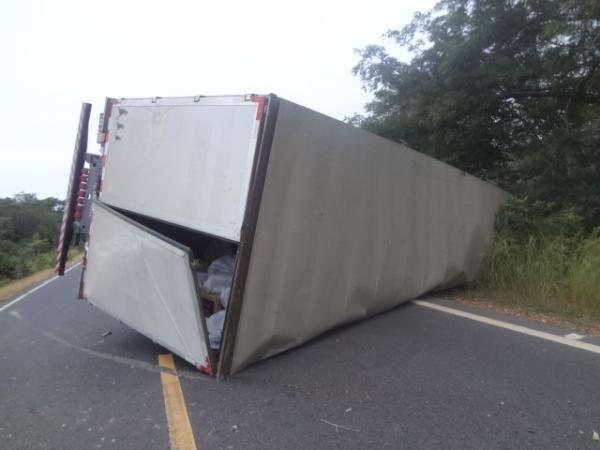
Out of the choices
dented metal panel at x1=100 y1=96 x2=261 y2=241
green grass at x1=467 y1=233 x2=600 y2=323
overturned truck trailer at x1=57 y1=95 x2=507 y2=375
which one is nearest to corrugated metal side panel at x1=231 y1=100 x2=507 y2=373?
overturned truck trailer at x1=57 y1=95 x2=507 y2=375

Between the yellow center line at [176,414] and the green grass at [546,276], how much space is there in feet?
13.2

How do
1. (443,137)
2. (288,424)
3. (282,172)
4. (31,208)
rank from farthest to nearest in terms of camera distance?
1. (31,208)
2. (443,137)
3. (282,172)
4. (288,424)

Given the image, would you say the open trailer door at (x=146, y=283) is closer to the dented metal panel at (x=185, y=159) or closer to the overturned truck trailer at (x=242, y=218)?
the overturned truck trailer at (x=242, y=218)

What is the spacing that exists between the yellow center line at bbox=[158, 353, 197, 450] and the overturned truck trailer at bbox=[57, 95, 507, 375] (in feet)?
0.64

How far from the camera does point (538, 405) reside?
8.00 ft

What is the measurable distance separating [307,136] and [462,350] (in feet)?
7.25

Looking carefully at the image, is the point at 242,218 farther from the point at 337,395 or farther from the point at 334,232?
the point at 337,395

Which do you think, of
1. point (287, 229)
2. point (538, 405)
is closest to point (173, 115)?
point (287, 229)

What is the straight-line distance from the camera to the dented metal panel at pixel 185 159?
2.79 metres

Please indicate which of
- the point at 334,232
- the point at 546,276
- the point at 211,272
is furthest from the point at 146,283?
the point at 546,276

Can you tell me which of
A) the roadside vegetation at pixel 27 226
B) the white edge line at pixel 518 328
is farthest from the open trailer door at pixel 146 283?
the roadside vegetation at pixel 27 226

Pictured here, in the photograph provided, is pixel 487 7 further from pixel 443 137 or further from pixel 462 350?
pixel 462 350

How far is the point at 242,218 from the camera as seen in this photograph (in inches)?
107

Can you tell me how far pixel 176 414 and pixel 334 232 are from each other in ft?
6.05
